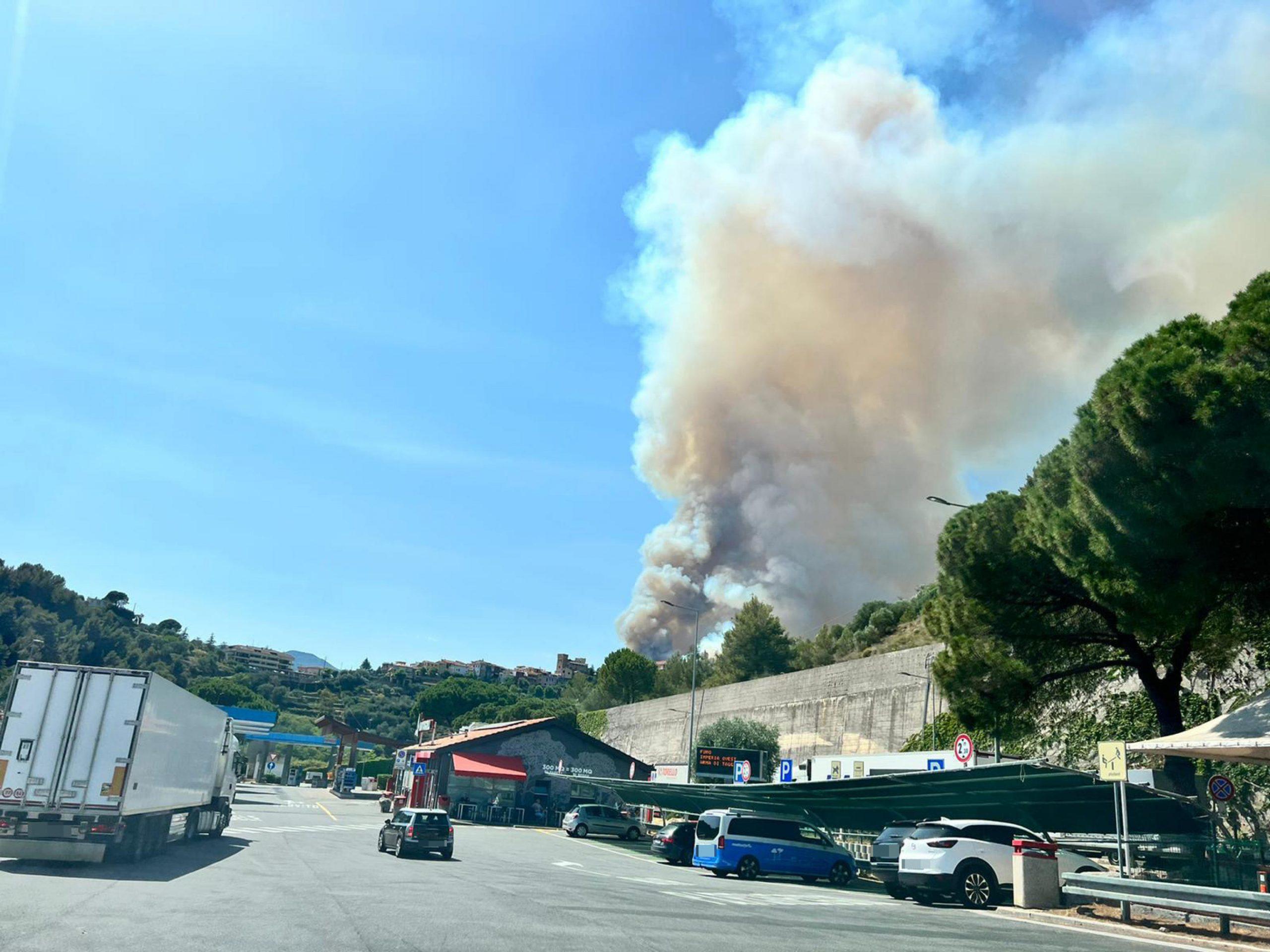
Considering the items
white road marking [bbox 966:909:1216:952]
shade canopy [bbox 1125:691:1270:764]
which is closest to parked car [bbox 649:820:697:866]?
white road marking [bbox 966:909:1216:952]

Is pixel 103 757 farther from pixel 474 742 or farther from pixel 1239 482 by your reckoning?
pixel 474 742

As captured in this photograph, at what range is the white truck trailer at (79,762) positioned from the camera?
18.7m

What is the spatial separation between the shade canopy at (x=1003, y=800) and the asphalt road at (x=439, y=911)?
271cm

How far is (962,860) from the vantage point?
19719mm

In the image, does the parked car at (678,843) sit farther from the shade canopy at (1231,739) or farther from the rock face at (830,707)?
the shade canopy at (1231,739)

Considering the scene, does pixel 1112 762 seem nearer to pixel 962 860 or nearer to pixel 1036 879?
pixel 1036 879

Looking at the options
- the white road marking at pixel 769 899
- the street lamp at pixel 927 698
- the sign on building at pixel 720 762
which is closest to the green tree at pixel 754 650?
the sign on building at pixel 720 762

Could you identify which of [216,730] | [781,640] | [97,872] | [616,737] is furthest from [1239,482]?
[781,640]

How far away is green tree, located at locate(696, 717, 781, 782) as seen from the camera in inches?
2173

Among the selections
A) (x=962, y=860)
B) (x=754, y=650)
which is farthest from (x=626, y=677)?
(x=962, y=860)

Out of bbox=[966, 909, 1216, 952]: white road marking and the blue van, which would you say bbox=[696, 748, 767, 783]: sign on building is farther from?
bbox=[966, 909, 1216, 952]: white road marking

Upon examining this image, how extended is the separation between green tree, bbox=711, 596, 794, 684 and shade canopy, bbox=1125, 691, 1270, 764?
73.1 meters

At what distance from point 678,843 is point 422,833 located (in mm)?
9707

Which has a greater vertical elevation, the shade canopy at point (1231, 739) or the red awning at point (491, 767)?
the shade canopy at point (1231, 739)
